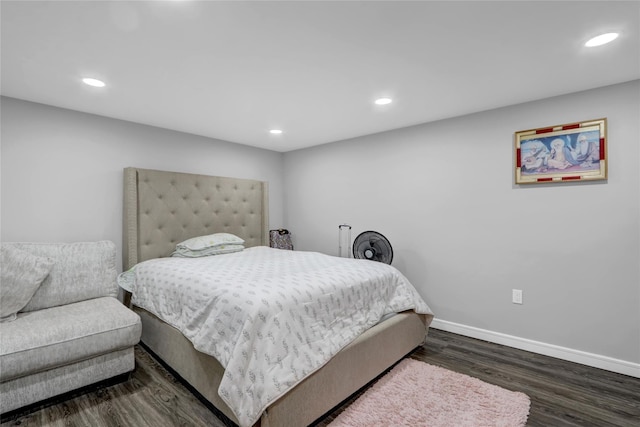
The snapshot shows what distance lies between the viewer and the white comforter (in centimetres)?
152

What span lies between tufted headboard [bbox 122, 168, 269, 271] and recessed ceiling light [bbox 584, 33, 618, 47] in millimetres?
3447

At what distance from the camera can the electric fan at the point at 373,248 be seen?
304cm

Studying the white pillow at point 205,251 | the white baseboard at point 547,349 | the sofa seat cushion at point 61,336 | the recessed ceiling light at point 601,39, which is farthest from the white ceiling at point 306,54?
the white baseboard at point 547,349

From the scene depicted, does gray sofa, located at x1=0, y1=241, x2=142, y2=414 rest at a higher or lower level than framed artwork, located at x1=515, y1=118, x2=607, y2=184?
lower

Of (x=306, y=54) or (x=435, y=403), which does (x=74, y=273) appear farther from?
(x=435, y=403)

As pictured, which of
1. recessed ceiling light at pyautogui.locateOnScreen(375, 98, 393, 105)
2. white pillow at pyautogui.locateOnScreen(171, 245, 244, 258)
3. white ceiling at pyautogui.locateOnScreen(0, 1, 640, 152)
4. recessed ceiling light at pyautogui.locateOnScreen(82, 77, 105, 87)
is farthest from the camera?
white pillow at pyautogui.locateOnScreen(171, 245, 244, 258)

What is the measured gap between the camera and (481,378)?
226 centimetres

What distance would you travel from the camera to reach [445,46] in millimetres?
1775

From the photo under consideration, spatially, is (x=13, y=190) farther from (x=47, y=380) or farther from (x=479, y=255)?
(x=479, y=255)

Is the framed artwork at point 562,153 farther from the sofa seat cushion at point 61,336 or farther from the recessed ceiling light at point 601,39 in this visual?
the sofa seat cushion at point 61,336

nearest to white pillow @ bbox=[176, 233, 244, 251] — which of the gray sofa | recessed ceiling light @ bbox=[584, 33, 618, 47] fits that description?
the gray sofa

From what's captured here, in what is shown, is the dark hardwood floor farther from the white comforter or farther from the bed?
the white comforter

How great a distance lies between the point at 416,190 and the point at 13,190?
143 inches

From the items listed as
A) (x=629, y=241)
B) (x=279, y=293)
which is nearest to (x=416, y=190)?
(x=629, y=241)
